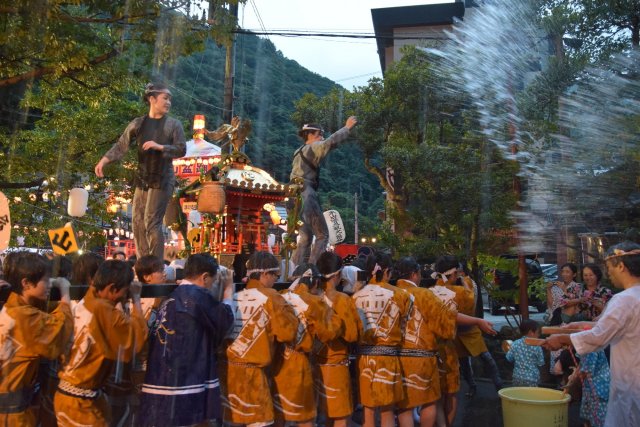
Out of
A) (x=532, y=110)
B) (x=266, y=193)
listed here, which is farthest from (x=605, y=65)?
(x=266, y=193)

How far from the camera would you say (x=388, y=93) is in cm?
1780

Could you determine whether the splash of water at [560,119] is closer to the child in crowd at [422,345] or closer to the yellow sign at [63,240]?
the child in crowd at [422,345]

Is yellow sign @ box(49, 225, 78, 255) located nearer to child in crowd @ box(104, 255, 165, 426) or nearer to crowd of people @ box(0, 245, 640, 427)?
crowd of people @ box(0, 245, 640, 427)

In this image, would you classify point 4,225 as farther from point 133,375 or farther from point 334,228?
point 334,228

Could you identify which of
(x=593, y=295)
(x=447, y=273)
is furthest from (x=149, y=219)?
(x=593, y=295)

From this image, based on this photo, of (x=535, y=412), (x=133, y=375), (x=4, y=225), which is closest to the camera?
(x=133, y=375)

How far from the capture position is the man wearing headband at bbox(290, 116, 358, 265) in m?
6.93

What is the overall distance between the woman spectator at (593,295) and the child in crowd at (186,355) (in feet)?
14.1

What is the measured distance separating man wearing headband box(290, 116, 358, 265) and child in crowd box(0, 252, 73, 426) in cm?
391

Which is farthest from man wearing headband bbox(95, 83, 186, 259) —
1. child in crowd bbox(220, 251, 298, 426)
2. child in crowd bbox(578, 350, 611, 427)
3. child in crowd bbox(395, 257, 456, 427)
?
child in crowd bbox(578, 350, 611, 427)

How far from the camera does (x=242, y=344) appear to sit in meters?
4.01

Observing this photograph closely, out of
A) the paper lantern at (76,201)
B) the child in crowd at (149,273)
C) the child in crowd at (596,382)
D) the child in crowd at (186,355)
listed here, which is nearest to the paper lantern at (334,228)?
the paper lantern at (76,201)

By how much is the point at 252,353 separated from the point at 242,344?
0.31 ft

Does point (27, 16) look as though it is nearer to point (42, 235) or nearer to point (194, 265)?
point (194, 265)
